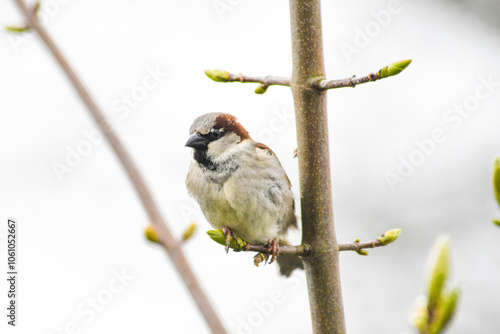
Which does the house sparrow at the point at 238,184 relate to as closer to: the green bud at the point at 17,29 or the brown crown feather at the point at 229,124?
the brown crown feather at the point at 229,124

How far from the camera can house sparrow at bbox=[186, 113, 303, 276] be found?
9.46 feet

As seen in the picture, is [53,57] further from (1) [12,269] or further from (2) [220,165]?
(1) [12,269]

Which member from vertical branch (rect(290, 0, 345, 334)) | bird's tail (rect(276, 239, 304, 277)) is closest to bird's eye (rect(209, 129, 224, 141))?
bird's tail (rect(276, 239, 304, 277))

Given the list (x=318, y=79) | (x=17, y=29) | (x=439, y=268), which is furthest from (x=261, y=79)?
(x=439, y=268)

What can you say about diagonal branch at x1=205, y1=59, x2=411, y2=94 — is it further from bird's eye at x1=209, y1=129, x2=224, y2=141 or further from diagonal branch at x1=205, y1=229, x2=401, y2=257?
bird's eye at x1=209, y1=129, x2=224, y2=141

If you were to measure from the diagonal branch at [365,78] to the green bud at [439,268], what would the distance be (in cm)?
81

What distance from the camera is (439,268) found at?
2.43ft

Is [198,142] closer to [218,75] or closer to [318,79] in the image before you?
[218,75]

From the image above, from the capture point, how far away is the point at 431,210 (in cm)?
637

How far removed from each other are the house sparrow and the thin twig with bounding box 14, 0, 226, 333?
2.06 m

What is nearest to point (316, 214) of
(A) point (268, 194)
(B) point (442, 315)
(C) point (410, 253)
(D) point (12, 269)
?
(A) point (268, 194)

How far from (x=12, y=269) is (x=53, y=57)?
8.45ft

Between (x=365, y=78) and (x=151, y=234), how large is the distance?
38.6 inches

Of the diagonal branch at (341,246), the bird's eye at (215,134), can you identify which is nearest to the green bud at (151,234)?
the diagonal branch at (341,246)
